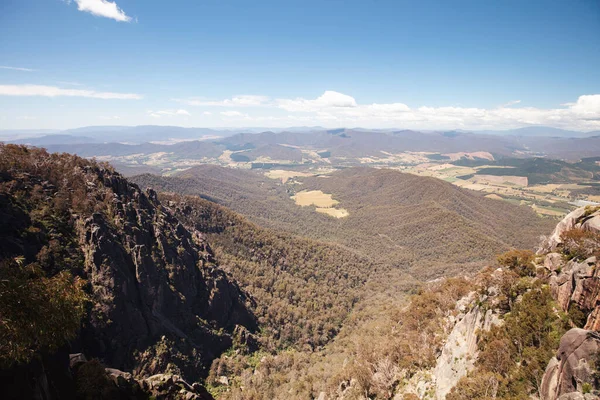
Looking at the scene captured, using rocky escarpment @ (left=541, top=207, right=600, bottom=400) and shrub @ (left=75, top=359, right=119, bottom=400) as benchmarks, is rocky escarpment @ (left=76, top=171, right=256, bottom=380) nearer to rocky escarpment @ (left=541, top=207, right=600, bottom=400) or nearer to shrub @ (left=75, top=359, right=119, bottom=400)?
shrub @ (left=75, top=359, right=119, bottom=400)

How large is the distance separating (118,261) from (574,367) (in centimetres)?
7731

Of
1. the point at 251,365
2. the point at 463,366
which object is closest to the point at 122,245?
the point at 251,365

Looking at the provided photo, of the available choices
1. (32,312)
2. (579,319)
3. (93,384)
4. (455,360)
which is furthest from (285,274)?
(32,312)

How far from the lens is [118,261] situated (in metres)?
64.6

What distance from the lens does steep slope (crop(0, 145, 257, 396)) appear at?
2203 inches

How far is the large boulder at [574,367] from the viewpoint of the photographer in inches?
784

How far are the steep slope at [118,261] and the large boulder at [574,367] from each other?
204 feet

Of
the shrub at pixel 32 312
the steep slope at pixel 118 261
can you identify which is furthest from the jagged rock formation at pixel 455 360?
the steep slope at pixel 118 261

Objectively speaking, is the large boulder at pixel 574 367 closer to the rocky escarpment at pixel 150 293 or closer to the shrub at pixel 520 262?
the shrub at pixel 520 262

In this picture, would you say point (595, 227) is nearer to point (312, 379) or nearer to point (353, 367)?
point (353, 367)

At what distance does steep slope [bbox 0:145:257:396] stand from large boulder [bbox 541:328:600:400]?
62.3m

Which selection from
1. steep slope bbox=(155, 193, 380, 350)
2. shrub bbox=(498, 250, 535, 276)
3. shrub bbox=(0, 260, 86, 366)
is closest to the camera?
shrub bbox=(0, 260, 86, 366)

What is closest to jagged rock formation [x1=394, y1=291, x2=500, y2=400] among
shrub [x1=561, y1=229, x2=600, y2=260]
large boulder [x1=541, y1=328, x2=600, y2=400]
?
shrub [x1=561, y1=229, x2=600, y2=260]

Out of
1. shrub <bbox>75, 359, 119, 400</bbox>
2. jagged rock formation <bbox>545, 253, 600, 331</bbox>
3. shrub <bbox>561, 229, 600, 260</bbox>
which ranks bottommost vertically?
shrub <bbox>75, 359, 119, 400</bbox>
